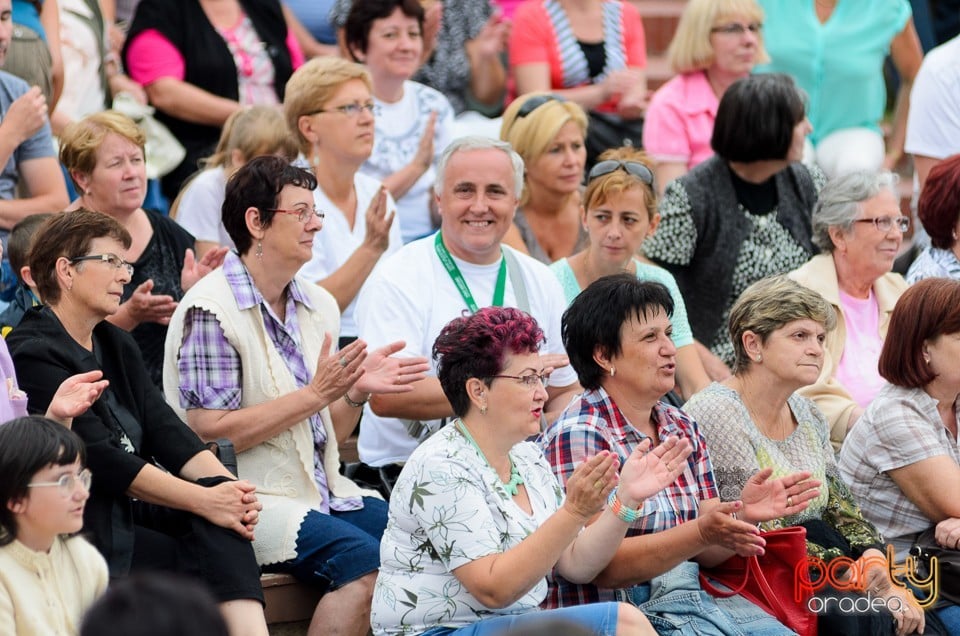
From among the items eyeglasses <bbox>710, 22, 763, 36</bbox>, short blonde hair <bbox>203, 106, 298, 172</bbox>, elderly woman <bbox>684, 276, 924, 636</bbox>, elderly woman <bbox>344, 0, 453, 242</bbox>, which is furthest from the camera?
eyeglasses <bbox>710, 22, 763, 36</bbox>

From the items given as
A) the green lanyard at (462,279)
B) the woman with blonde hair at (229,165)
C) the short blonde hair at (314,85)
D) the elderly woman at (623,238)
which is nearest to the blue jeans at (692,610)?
the green lanyard at (462,279)

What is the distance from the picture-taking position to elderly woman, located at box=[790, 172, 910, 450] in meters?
5.61

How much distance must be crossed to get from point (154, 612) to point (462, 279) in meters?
3.26

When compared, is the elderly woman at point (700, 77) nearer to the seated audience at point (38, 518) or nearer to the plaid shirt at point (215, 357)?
the plaid shirt at point (215, 357)

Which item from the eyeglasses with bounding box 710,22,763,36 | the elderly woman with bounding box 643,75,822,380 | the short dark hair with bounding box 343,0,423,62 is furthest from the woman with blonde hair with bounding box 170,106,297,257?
the eyeglasses with bounding box 710,22,763,36

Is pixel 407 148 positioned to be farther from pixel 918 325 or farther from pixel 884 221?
pixel 918 325

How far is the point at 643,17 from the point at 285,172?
5.07 m

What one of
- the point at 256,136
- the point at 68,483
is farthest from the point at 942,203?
the point at 68,483

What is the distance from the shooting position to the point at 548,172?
611cm

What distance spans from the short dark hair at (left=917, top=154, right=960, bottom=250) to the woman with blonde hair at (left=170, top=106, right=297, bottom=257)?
2492 mm

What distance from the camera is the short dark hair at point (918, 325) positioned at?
186 inches

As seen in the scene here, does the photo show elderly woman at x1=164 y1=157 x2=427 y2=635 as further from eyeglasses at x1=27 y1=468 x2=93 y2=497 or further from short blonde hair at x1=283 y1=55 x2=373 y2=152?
short blonde hair at x1=283 y1=55 x2=373 y2=152

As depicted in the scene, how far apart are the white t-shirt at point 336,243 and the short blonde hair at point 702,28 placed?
1.96 metres

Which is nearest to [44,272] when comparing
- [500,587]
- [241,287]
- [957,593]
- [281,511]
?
[241,287]
